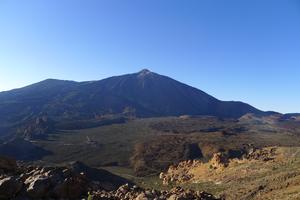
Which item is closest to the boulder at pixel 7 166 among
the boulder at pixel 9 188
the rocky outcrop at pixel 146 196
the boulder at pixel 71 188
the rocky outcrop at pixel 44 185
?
the rocky outcrop at pixel 44 185

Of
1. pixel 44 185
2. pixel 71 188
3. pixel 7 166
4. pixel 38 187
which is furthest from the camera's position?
pixel 7 166

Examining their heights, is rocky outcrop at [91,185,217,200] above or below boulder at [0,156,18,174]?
below

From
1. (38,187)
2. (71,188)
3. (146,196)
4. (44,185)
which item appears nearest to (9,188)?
(38,187)

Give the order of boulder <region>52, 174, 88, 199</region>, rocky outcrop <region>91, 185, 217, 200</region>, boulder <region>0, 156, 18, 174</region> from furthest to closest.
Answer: boulder <region>0, 156, 18, 174</region> → boulder <region>52, 174, 88, 199</region> → rocky outcrop <region>91, 185, 217, 200</region>

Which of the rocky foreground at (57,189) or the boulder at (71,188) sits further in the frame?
the boulder at (71,188)

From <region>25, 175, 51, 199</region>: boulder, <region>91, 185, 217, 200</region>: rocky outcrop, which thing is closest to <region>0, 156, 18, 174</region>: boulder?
<region>25, 175, 51, 199</region>: boulder

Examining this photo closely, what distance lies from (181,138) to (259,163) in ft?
141

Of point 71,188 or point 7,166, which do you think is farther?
point 7,166

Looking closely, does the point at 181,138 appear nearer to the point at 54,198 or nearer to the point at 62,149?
the point at 62,149

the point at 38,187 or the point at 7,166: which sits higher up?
the point at 7,166

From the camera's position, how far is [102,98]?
625 feet

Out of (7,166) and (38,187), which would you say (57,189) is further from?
(7,166)

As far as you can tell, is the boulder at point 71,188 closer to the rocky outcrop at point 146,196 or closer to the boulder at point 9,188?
the rocky outcrop at point 146,196

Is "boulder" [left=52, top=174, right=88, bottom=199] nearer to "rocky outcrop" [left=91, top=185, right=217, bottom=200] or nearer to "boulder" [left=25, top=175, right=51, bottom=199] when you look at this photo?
"boulder" [left=25, top=175, right=51, bottom=199]
